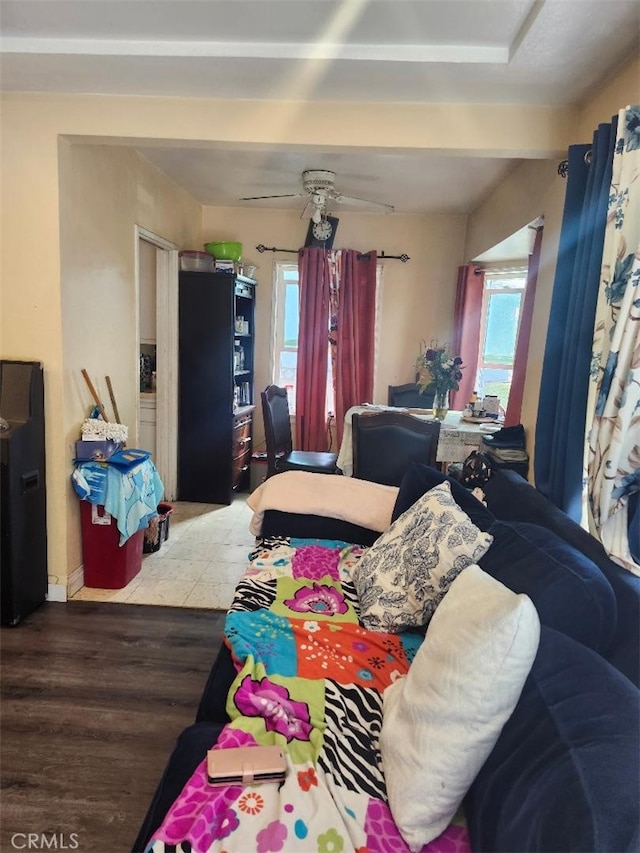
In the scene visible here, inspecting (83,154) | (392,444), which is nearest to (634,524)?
(392,444)

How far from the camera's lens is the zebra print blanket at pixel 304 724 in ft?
3.27

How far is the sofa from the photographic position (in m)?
0.76

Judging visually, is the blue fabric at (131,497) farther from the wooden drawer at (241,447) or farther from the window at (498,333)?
the window at (498,333)

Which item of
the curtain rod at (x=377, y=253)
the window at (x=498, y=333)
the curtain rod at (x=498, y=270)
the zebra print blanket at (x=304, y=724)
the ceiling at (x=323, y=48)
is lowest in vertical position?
the zebra print blanket at (x=304, y=724)

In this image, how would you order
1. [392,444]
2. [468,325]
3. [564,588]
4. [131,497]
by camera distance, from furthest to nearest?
1. [468,325]
2. [392,444]
3. [131,497]
4. [564,588]

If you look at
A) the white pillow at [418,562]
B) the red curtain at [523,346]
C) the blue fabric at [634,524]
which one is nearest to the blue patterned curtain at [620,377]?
the blue fabric at [634,524]

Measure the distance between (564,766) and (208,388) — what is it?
12.3 ft

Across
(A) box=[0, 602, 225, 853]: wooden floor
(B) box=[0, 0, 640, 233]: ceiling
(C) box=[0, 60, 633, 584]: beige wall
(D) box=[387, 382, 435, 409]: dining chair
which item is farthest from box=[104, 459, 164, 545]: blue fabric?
(D) box=[387, 382, 435, 409]: dining chair

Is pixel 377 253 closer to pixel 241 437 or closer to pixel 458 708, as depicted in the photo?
pixel 241 437

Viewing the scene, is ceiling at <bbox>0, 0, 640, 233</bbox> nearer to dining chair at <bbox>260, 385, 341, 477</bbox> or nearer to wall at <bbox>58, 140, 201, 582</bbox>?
wall at <bbox>58, 140, 201, 582</bbox>

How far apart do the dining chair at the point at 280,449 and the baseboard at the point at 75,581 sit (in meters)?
1.47

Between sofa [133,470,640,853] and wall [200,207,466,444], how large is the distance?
357 cm

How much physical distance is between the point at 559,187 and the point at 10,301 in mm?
2761

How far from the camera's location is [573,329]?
1.92 m
